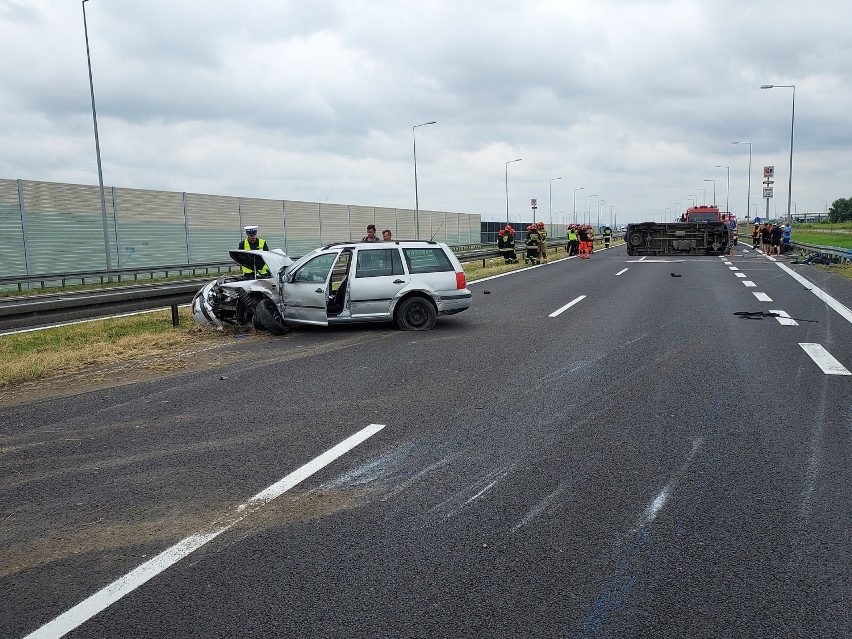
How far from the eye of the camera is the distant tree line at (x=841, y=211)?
139375 millimetres

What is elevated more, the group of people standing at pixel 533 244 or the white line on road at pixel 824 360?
the group of people standing at pixel 533 244

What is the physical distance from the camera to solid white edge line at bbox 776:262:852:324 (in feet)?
42.2

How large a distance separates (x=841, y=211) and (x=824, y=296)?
480 feet

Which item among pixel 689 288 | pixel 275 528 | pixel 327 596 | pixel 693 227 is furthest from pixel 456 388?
pixel 693 227

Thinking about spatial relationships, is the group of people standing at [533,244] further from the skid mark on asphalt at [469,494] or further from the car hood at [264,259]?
the skid mark on asphalt at [469,494]

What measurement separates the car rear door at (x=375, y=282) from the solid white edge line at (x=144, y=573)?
650 cm

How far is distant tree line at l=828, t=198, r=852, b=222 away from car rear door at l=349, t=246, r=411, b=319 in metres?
151

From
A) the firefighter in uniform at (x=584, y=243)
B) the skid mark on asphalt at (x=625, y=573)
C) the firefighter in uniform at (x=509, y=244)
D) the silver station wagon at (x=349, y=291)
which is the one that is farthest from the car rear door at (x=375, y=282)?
the firefighter in uniform at (x=584, y=243)

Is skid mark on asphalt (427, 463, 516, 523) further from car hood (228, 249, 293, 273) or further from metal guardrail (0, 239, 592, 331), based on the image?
metal guardrail (0, 239, 592, 331)

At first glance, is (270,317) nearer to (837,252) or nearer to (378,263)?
(378,263)

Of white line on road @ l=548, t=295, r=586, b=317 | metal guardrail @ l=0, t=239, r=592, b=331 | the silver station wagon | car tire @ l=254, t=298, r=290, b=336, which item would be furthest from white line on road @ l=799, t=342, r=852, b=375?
metal guardrail @ l=0, t=239, r=592, b=331

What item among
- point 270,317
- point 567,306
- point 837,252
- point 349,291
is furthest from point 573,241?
point 270,317

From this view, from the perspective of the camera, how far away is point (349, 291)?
11.4 m

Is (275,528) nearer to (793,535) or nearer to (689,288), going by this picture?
(793,535)
